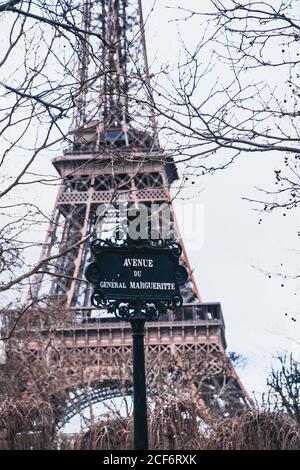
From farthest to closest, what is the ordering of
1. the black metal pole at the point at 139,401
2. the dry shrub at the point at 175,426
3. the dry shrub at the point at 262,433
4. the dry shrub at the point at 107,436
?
the dry shrub at the point at 175,426, the dry shrub at the point at 107,436, the dry shrub at the point at 262,433, the black metal pole at the point at 139,401

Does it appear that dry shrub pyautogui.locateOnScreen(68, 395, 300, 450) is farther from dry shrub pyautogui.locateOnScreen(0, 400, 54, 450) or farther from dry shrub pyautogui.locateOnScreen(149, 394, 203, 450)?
dry shrub pyautogui.locateOnScreen(0, 400, 54, 450)

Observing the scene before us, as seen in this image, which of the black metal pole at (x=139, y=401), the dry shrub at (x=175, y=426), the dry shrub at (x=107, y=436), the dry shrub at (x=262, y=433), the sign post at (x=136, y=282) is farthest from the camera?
the dry shrub at (x=175, y=426)

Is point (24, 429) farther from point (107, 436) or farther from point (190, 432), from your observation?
point (190, 432)

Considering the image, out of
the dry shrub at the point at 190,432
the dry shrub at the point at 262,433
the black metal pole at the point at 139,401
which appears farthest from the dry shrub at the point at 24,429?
the black metal pole at the point at 139,401

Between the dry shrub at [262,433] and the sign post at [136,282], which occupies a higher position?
the sign post at [136,282]

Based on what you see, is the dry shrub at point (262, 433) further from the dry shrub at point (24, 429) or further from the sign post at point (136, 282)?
the sign post at point (136, 282)

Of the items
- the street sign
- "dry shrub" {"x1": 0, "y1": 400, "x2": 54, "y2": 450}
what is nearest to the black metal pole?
the street sign

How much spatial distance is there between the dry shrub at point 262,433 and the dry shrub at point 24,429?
2.10 meters

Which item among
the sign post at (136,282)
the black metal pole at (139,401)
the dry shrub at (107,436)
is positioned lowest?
the black metal pole at (139,401)

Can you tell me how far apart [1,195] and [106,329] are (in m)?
27.2

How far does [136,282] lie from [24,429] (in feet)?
12.4

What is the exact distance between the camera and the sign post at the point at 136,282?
6672 millimetres

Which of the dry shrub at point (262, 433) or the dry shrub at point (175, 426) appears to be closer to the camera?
the dry shrub at point (262, 433)
